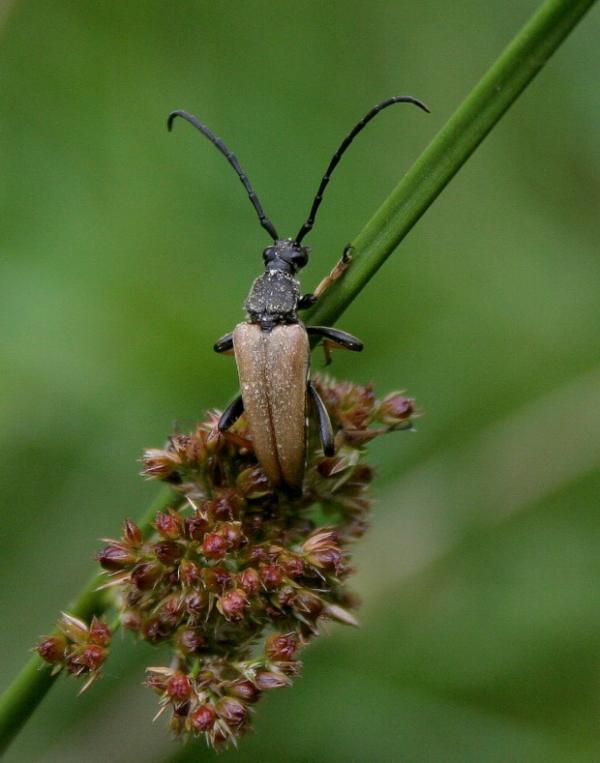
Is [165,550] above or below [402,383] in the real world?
below

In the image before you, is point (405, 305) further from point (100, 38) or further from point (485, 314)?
point (100, 38)

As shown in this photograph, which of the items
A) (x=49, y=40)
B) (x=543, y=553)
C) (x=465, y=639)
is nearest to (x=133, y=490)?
(x=465, y=639)

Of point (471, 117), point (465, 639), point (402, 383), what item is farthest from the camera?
point (402, 383)

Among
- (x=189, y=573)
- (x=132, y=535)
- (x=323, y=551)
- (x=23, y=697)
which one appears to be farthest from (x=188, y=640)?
(x=23, y=697)

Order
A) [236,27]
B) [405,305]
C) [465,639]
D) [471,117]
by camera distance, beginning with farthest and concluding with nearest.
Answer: [236,27] < [405,305] < [465,639] < [471,117]

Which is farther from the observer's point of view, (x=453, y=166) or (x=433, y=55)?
(x=433, y=55)

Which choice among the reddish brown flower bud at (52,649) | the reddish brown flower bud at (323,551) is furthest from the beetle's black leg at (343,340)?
the reddish brown flower bud at (52,649)

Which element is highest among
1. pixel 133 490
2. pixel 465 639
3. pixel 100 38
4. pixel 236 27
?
pixel 236 27
